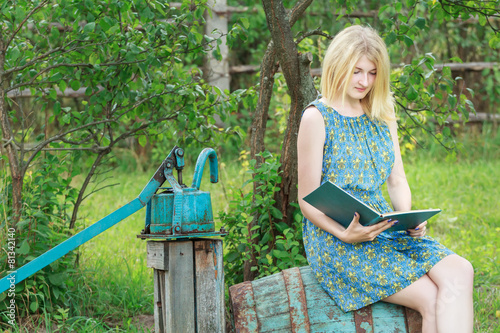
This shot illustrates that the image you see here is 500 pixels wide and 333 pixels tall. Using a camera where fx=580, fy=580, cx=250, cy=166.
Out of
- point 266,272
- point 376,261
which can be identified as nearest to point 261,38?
point 266,272

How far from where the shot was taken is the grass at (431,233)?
11.1 feet

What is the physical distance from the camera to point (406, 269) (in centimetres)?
230

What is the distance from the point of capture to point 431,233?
5160 mm

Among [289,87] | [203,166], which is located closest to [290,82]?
[289,87]

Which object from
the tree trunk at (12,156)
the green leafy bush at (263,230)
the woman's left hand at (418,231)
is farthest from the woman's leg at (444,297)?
the tree trunk at (12,156)

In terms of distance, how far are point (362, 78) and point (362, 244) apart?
2.33 feet

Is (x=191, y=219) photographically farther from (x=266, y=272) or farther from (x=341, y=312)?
(x=266, y=272)

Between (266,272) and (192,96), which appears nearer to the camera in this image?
(266,272)

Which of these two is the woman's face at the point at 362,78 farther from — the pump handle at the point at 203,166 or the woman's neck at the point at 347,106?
the pump handle at the point at 203,166

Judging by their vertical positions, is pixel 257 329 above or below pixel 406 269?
below

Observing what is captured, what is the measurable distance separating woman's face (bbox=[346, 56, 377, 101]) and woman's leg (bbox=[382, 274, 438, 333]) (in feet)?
2.70

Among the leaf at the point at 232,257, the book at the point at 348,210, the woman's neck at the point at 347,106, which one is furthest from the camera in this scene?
the leaf at the point at 232,257

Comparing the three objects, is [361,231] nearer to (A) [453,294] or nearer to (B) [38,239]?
(A) [453,294]

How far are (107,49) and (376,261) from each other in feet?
6.51
